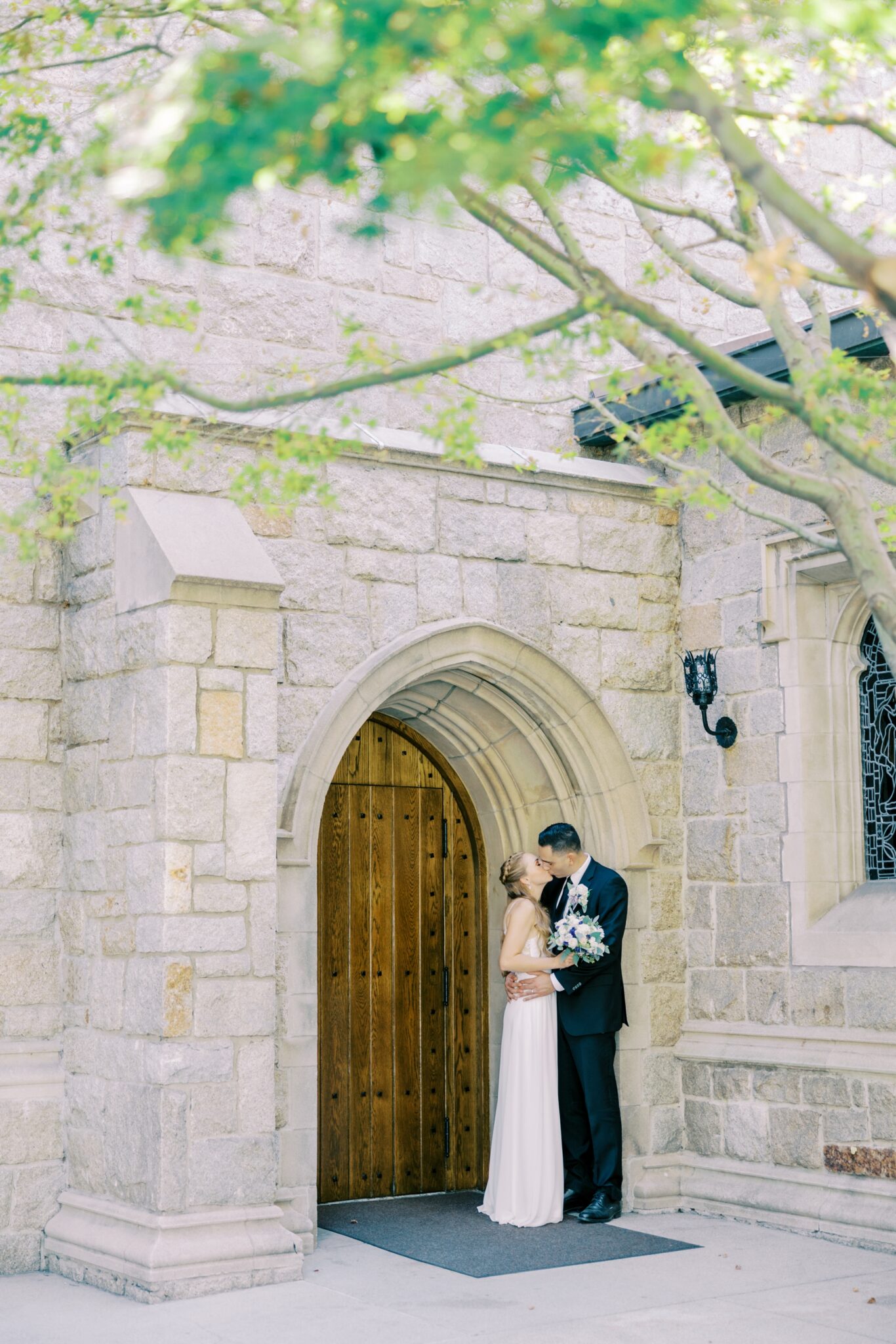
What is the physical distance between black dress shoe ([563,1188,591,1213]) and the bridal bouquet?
1037 mm

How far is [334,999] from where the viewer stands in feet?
23.9

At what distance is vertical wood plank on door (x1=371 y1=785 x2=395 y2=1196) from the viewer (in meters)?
7.34

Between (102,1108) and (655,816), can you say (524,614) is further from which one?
(102,1108)

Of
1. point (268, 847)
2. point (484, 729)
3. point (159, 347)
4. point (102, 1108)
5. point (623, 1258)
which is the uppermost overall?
point (159, 347)

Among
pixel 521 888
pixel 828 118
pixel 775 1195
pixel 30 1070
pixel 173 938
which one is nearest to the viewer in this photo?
pixel 828 118

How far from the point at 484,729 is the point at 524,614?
2.26 feet

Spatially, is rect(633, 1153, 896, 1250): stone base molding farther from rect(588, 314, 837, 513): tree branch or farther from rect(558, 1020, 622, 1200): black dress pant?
rect(588, 314, 837, 513): tree branch

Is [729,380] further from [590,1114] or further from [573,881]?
[590,1114]

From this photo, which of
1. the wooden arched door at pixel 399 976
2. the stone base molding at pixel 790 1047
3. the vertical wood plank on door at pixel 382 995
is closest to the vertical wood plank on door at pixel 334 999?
the wooden arched door at pixel 399 976

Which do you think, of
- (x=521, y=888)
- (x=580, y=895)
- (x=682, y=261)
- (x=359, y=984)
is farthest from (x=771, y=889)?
(x=682, y=261)

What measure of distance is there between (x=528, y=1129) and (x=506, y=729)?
6.25 feet

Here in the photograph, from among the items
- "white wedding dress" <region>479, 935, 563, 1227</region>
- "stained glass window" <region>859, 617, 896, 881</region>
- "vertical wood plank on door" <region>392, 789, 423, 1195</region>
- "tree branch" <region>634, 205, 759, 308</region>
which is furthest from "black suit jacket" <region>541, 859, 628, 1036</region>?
"tree branch" <region>634, 205, 759, 308</region>

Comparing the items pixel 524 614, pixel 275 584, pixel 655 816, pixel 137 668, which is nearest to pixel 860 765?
pixel 655 816

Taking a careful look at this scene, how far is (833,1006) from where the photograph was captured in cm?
661
